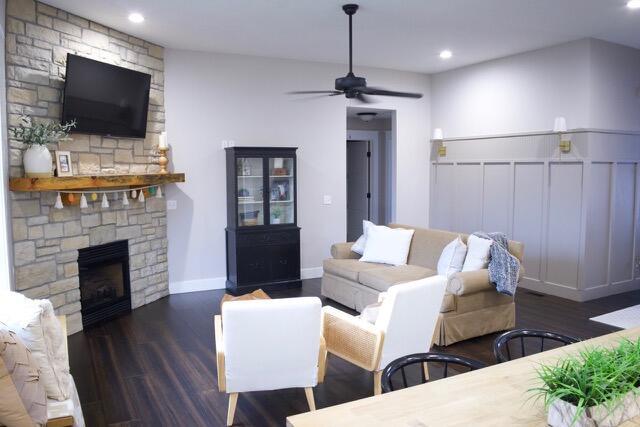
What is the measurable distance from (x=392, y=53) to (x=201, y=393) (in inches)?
182

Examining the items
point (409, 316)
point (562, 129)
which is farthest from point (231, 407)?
point (562, 129)

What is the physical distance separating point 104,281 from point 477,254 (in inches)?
146

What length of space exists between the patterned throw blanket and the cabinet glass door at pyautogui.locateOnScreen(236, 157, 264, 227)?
287 cm

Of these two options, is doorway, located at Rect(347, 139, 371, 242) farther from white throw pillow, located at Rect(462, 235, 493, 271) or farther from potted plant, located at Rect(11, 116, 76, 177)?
potted plant, located at Rect(11, 116, 76, 177)

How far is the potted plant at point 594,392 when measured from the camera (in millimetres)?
1381

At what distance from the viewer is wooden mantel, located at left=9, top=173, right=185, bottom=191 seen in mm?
4039

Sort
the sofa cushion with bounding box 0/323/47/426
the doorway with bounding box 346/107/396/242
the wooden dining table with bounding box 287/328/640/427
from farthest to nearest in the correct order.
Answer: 1. the doorway with bounding box 346/107/396/242
2. the sofa cushion with bounding box 0/323/47/426
3. the wooden dining table with bounding box 287/328/640/427

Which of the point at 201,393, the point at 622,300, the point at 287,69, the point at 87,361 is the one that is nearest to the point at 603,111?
the point at 622,300

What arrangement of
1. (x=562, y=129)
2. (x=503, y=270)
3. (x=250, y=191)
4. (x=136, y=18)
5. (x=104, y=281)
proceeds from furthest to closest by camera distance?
1. (x=250, y=191)
2. (x=562, y=129)
3. (x=104, y=281)
4. (x=136, y=18)
5. (x=503, y=270)

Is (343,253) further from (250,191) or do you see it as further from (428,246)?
(250,191)

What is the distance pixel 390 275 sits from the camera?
494 centimetres

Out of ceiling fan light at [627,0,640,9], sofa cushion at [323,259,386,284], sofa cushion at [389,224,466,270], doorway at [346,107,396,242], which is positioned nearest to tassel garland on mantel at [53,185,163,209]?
sofa cushion at [323,259,386,284]

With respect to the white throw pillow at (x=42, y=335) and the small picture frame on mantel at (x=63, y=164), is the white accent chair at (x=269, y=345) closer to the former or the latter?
the white throw pillow at (x=42, y=335)

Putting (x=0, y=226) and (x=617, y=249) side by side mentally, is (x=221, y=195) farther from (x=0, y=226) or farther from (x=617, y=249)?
(x=617, y=249)
